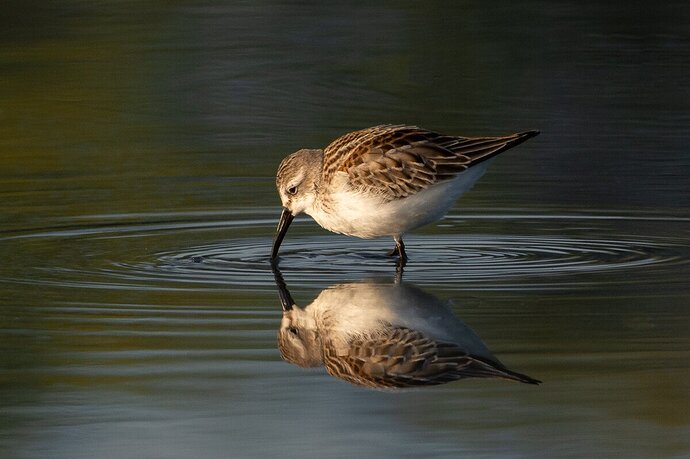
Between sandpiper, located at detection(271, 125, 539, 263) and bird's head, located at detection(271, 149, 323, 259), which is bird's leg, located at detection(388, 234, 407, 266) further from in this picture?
bird's head, located at detection(271, 149, 323, 259)

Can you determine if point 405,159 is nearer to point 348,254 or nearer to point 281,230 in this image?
point 348,254

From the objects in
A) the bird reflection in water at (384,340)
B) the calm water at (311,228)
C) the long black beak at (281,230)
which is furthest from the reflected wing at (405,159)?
the bird reflection in water at (384,340)

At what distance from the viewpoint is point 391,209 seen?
11523 mm

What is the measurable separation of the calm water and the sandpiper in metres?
0.31

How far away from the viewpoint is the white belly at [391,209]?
11.5 m

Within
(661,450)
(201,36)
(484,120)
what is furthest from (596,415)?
(201,36)

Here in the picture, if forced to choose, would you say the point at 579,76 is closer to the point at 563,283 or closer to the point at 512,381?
the point at 563,283

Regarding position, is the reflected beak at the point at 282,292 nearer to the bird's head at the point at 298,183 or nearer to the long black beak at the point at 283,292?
the long black beak at the point at 283,292

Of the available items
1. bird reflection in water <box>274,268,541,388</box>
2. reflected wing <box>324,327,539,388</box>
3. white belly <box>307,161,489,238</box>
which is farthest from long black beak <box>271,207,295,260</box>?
reflected wing <box>324,327,539,388</box>

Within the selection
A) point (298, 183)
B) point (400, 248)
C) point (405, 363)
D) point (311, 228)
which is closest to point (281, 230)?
point (298, 183)

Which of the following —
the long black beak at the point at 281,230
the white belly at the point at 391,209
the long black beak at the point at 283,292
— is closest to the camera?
the long black beak at the point at 283,292

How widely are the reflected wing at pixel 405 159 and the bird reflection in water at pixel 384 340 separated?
1.58m

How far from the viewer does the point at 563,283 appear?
10.4m

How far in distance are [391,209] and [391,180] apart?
0.23 metres
